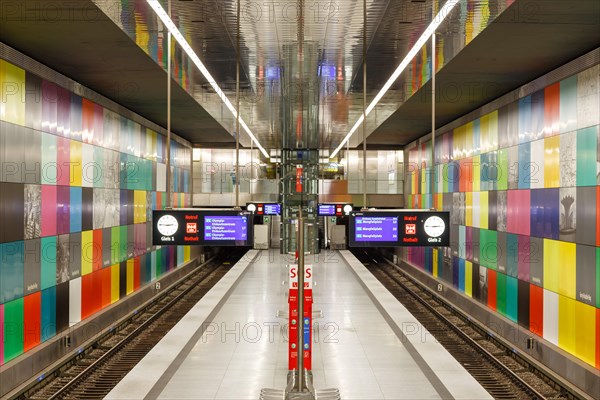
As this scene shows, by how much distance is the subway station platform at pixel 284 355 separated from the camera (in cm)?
819

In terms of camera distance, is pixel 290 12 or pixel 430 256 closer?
pixel 290 12

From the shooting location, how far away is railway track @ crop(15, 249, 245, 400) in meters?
10.2

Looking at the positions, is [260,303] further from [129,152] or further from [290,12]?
[290,12]

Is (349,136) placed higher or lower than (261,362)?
higher

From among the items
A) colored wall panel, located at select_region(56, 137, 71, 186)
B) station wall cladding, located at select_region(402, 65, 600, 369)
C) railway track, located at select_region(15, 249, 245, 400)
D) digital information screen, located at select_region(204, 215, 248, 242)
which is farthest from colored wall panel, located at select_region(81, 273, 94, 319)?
station wall cladding, located at select_region(402, 65, 600, 369)

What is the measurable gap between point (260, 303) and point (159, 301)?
5.78 meters

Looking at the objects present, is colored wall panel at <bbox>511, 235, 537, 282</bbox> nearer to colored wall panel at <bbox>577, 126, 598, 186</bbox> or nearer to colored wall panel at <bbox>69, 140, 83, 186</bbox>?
colored wall panel at <bbox>577, 126, 598, 186</bbox>

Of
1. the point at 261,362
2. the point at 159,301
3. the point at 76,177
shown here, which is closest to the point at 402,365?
the point at 261,362

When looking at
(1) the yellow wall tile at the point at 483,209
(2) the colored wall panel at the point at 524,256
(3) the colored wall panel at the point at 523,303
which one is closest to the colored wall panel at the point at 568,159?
(2) the colored wall panel at the point at 524,256

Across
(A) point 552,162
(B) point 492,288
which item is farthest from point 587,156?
(B) point 492,288

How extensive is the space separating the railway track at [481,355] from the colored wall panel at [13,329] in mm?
8084

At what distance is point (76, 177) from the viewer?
12719 mm

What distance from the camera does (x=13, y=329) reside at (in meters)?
9.74

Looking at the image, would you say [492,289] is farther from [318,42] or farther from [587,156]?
[318,42]
